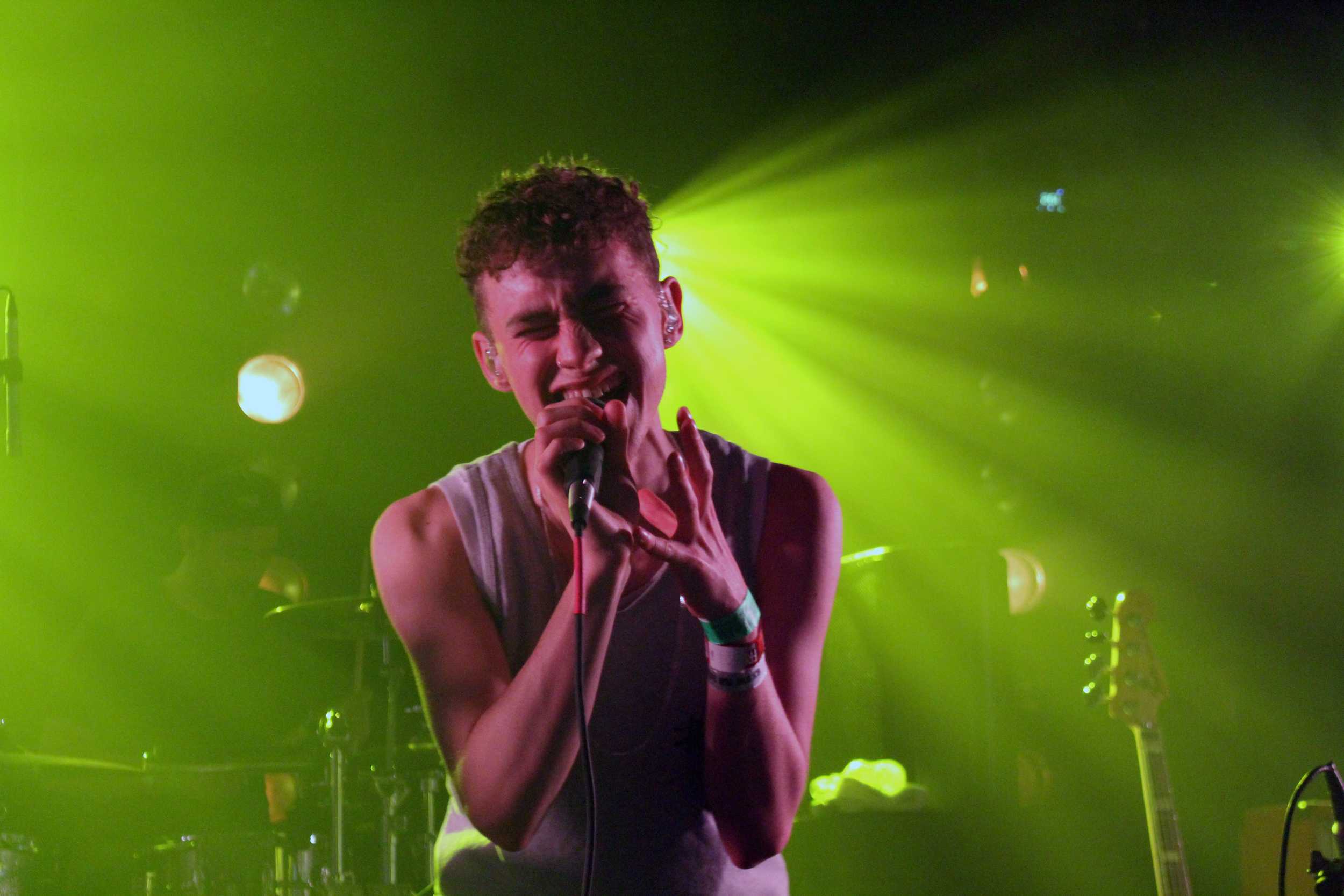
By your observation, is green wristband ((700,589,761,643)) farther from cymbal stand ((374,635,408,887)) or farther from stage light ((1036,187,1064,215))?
stage light ((1036,187,1064,215))

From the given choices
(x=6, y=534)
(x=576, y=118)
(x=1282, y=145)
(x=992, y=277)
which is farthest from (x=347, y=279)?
(x=1282, y=145)

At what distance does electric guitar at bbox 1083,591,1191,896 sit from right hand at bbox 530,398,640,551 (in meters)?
2.07

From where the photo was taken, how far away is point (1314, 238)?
5129mm

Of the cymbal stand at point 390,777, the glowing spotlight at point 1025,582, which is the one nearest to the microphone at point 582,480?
the cymbal stand at point 390,777

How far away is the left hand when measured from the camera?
1.53 m

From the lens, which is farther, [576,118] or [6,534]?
[6,534]

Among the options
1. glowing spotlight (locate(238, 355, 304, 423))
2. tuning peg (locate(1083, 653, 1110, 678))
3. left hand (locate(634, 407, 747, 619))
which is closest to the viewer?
left hand (locate(634, 407, 747, 619))

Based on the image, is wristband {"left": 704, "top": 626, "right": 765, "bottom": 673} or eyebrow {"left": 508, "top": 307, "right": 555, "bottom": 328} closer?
wristband {"left": 704, "top": 626, "right": 765, "bottom": 673}

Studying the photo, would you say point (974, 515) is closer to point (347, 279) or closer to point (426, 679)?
point (347, 279)

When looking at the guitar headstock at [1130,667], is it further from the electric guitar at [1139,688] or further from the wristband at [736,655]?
the wristband at [736,655]

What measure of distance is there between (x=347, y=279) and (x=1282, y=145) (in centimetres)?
425

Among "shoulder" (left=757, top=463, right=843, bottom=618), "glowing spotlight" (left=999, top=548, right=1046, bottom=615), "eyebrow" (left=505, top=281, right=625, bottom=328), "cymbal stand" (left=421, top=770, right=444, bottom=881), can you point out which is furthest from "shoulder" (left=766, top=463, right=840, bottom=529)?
"glowing spotlight" (left=999, top=548, right=1046, bottom=615)

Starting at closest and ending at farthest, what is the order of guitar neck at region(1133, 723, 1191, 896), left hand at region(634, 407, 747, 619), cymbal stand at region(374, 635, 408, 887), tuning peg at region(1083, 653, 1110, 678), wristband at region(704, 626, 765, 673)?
left hand at region(634, 407, 747, 619), wristband at region(704, 626, 765, 673), guitar neck at region(1133, 723, 1191, 896), tuning peg at region(1083, 653, 1110, 678), cymbal stand at region(374, 635, 408, 887)

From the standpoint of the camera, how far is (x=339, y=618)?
3.72 metres
